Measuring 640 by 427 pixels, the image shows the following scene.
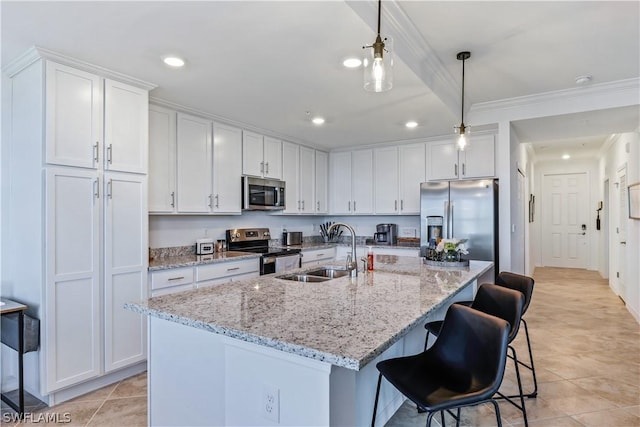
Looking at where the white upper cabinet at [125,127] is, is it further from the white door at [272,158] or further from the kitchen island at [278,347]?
the white door at [272,158]

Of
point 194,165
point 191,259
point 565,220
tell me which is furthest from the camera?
point 565,220

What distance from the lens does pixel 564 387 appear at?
2.65 metres

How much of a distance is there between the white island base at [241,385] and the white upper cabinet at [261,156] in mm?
2780

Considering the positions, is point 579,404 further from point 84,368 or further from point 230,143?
point 230,143

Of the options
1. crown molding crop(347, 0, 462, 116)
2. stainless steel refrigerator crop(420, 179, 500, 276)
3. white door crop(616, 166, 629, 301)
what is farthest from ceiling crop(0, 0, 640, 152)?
white door crop(616, 166, 629, 301)

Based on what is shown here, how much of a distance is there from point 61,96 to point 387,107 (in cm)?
261

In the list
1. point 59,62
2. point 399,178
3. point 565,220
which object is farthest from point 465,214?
point 565,220

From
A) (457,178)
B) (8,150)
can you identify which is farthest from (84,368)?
(457,178)

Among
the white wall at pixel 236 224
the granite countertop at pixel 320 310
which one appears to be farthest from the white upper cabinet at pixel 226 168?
the granite countertop at pixel 320 310

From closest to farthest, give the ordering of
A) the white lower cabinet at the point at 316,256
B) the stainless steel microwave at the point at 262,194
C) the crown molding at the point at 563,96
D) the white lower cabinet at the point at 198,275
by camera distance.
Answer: the white lower cabinet at the point at 198,275
the crown molding at the point at 563,96
the stainless steel microwave at the point at 262,194
the white lower cabinet at the point at 316,256

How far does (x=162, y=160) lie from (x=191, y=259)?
0.98 meters

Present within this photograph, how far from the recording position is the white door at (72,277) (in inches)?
92.6

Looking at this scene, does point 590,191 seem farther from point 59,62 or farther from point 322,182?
point 59,62

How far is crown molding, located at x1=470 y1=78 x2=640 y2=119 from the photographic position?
3.22m
